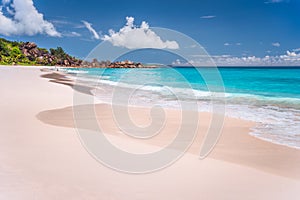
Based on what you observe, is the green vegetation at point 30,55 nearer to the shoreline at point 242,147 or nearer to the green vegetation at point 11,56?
the green vegetation at point 11,56

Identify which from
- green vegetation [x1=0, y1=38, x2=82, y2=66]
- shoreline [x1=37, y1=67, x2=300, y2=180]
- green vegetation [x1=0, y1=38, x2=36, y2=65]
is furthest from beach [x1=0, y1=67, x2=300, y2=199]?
green vegetation [x1=0, y1=38, x2=36, y2=65]

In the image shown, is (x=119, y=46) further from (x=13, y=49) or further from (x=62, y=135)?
(x=13, y=49)

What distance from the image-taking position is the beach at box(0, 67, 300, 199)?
Answer: 3.35 metres

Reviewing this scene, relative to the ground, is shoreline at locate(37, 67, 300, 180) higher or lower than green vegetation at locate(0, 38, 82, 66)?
lower

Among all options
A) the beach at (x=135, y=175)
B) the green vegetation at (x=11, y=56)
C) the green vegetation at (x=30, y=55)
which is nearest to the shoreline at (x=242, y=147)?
the beach at (x=135, y=175)

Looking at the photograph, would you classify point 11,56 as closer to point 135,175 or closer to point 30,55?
point 30,55

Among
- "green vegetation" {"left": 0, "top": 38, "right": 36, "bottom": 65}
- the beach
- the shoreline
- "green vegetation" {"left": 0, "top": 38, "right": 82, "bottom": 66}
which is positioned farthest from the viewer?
"green vegetation" {"left": 0, "top": 38, "right": 82, "bottom": 66}

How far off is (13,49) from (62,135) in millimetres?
91757

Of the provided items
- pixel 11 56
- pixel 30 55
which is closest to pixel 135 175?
pixel 11 56

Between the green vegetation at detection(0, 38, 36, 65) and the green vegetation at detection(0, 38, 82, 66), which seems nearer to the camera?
the green vegetation at detection(0, 38, 36, 65)

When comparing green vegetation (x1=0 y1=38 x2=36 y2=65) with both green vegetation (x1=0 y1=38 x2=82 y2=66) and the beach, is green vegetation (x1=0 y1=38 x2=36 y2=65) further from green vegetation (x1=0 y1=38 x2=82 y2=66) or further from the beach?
the beach

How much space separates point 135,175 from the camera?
389 cm

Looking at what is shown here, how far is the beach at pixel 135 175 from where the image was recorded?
3.35m

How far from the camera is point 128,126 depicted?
7.19 m
